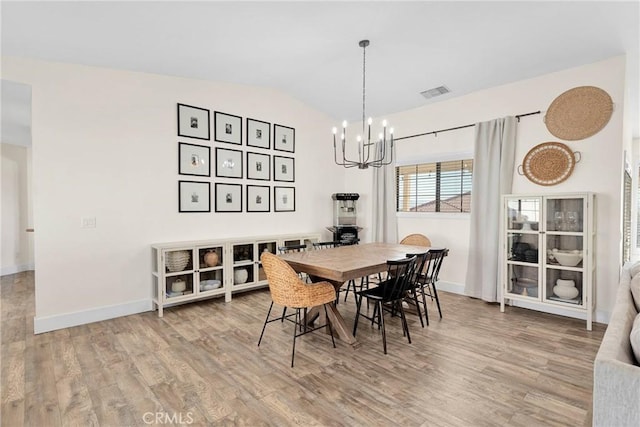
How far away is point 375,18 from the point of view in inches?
115

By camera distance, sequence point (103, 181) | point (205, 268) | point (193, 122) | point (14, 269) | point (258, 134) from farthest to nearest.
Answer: point (14, 269)
point (258, 134)
point (193, 122)
point (205, 268)
point (103, 181)

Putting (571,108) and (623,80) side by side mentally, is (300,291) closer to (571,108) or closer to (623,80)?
(571,108)

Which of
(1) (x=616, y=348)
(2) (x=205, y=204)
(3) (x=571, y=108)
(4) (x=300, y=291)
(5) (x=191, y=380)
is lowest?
(5) (x=191, y=380)

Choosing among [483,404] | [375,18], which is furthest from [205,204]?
[483,404]

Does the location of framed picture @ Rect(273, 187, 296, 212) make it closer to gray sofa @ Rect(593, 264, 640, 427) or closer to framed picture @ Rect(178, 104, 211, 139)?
framed picture @ Rect(178, 104, 211, 139)

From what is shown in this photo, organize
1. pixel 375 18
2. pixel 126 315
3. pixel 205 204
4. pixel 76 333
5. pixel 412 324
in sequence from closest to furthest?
pixel 375 18
pixel 76 333
pixel 412 324
pixel 126 315
pixel 205 204

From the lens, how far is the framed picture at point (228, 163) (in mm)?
4324

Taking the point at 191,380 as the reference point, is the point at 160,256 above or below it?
above

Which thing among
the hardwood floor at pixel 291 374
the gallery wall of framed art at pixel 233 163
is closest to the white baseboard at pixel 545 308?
the hardwood floor at pixel 291 374

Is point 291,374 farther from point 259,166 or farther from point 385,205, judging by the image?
point 385,205

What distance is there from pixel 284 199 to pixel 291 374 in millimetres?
3050

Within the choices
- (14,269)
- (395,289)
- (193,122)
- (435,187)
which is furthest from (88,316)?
(435,187)

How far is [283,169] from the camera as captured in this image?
5.02m

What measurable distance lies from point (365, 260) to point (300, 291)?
71 cm
